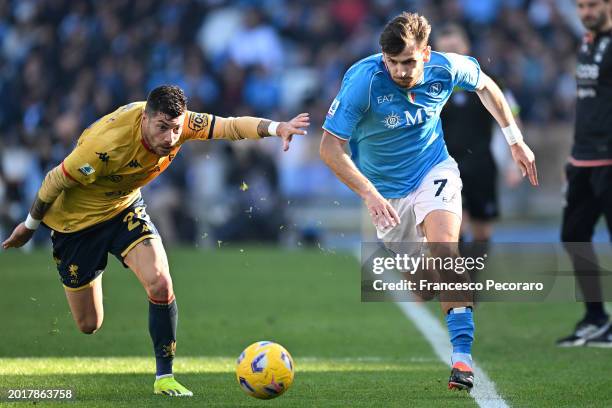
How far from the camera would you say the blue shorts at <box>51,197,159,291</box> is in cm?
719

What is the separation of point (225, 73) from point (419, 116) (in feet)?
45.3

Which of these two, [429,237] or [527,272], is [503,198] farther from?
[429,237]

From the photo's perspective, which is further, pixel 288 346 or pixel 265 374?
pixel 288 346

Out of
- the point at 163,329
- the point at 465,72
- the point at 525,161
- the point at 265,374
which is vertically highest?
the point at 465,72

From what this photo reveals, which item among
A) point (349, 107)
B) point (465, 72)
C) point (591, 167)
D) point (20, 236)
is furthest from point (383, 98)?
point (591, 167)

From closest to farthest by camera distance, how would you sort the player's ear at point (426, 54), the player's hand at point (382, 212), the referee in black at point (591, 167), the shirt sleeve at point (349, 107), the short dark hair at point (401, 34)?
the player's hand at point (382, 212) → the short dark hair at point (401, 34) → the shirt sleeve at point (349, 107) → the player's ear at point (426, 54) → the referee in black at point (591, 167)

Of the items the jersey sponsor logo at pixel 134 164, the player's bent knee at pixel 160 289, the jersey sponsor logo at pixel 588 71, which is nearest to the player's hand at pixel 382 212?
the player's bent knee at pixel 160 289

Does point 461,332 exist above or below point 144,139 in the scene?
below

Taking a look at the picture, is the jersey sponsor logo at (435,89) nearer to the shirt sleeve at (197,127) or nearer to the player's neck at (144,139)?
the shirt sleeve at (197,127)

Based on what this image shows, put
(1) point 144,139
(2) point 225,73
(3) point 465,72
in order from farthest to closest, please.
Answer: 1. (2) point 225,73
2. (3) point 465,72
3. (1) point 144,139

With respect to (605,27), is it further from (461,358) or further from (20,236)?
(20,236)

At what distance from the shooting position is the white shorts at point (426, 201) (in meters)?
7.25

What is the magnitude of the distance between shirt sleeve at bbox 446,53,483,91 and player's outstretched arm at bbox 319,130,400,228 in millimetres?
932

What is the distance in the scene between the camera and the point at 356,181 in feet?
22.2
